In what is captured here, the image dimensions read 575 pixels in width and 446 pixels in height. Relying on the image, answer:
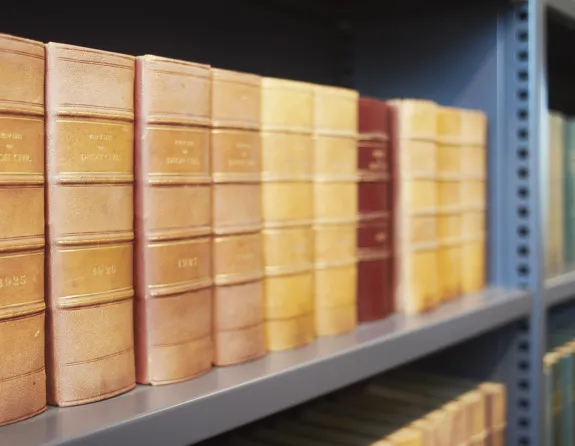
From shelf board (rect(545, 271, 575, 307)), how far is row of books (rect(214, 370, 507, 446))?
0.16 metres

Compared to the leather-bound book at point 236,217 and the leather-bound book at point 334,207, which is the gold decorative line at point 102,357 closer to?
the leather-bound book at point 236,217

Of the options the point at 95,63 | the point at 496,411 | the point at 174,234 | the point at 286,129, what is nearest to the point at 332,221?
the point at 286,129

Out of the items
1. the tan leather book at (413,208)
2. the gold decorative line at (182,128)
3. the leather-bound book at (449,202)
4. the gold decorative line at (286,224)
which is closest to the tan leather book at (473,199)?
the leather-bound book at (449,202)

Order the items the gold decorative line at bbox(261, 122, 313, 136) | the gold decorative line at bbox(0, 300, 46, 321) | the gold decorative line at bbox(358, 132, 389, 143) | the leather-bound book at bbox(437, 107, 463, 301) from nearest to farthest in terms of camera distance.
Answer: the gold decorative line at bbox(0, 300, 46, 321) < the gold decorative line at bbox(261, 122, 313, 136) < the gold decorative line at bbox(358, 132, 389, 143) < the leather-bound book at bbox(437, 107, 463, 301)

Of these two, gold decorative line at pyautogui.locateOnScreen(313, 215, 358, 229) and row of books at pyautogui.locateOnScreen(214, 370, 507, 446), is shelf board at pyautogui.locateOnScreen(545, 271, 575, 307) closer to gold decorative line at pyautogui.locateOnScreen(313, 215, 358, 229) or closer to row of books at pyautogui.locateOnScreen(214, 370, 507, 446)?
row of books at pyautogui.locateOnScreen(214, 370, 507, 446)

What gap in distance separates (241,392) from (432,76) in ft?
2.37

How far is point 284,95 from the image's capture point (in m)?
0.72

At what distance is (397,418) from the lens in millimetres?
905

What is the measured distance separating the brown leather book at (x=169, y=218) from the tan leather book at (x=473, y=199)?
1.68ft

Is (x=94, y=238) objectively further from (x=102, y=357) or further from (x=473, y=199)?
(x=473, y=199)

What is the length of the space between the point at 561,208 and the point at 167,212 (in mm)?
859

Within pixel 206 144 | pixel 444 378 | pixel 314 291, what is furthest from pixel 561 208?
pixel 206 144

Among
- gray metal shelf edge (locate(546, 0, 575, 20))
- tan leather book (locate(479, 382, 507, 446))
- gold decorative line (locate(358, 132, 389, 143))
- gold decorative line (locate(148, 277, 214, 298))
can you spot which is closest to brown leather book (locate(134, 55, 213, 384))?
gold decorative line (locate(148, 277, 214, 298))

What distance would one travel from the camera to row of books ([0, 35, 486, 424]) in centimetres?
52
